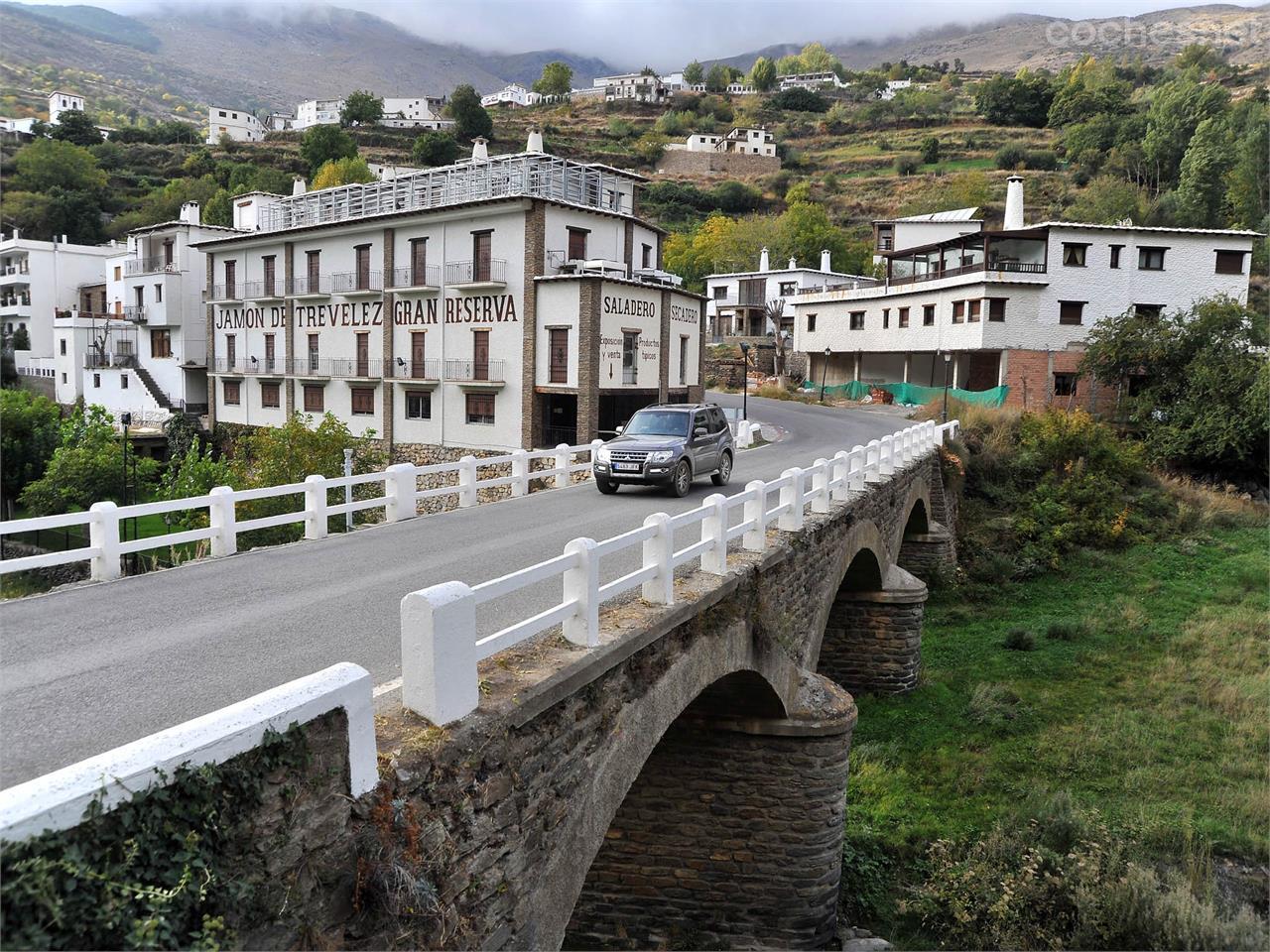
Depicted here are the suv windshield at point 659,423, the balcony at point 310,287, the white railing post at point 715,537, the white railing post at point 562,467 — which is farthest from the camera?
the balcony at point 310,287

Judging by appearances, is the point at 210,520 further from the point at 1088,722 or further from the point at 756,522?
the point at 1088,722

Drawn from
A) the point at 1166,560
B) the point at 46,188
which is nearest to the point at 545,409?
the point at 1166,560

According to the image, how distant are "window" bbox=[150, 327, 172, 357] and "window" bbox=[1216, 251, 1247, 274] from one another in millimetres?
56511

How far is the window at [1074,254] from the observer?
46.8m

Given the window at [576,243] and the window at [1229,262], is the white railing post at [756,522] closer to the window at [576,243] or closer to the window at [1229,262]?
the window at [576,243]

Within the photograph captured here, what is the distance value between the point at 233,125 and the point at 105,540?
15546 cm

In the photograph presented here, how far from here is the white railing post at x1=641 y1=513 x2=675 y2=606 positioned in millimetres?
8633

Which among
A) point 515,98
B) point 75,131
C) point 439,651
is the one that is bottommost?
point 439,651

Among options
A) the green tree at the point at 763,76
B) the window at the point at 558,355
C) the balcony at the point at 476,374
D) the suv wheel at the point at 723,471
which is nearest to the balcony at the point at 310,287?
the balcony at the point at 476,374

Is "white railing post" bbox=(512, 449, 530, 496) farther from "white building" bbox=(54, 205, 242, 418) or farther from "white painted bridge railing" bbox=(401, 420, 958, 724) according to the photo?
"white building" bbox=(54, 205, 242, 418)

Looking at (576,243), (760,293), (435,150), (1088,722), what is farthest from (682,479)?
(435,150)

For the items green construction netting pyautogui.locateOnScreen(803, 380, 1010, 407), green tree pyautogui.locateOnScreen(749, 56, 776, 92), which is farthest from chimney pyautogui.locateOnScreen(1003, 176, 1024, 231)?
green tree pyautogui.locateOnScreen(749, 56, 776, 92)

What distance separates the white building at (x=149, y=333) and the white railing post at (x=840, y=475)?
44345 mm

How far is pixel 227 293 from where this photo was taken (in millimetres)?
48125
